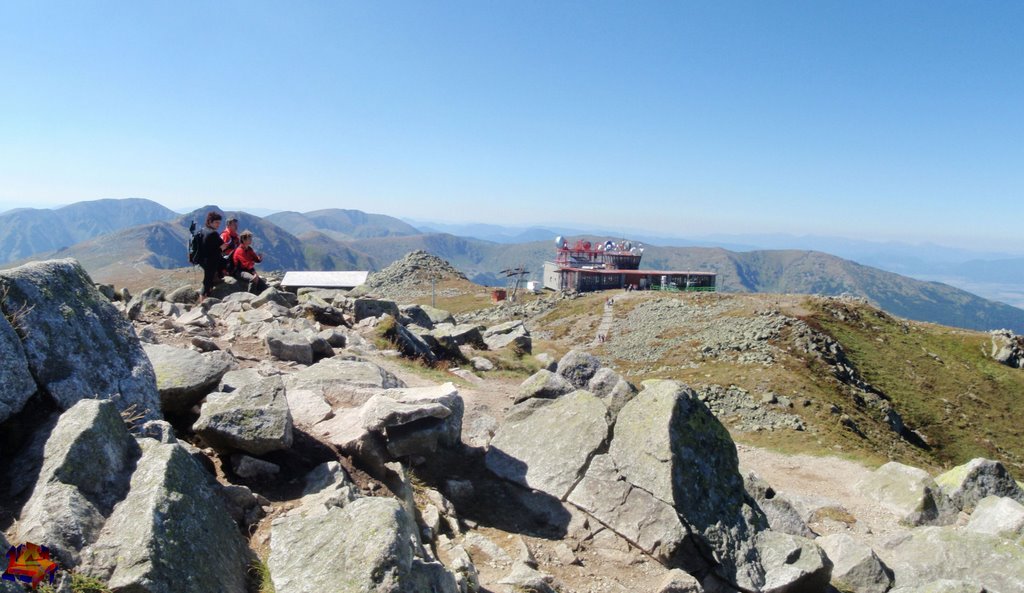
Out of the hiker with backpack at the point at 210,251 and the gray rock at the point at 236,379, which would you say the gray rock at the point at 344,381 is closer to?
the gray rock at the point at 236,379

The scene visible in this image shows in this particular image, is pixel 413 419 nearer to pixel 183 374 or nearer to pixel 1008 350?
pixel 183 374

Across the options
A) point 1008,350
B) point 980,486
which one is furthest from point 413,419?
point 1008,350

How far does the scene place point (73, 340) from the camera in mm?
8312

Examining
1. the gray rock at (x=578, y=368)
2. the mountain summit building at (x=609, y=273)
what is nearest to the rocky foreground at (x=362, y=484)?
the gray rock at (x=578, y=368)

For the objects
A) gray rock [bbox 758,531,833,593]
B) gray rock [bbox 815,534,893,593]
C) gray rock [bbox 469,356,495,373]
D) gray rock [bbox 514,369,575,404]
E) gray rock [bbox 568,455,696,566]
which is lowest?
gray rock [bbox 815,534,893,593]

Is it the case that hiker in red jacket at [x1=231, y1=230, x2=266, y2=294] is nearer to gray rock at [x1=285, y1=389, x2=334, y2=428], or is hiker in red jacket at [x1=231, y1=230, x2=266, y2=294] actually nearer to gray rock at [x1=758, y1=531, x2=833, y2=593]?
gray rock at [x1=285, y1=389, x2=334, y2=428]

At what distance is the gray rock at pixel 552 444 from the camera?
1253 cm

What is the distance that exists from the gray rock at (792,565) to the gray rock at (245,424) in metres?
10.0

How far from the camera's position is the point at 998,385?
161 feet

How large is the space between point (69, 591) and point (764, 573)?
38.7ft

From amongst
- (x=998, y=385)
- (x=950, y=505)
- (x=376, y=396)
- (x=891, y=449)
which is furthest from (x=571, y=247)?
(x=376, y=396)

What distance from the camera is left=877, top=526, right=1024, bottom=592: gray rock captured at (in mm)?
12977

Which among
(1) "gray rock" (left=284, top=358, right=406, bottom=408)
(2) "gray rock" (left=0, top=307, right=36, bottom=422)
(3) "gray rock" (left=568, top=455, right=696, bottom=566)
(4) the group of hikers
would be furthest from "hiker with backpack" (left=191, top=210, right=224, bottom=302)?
(3) "gray rock" (left=568, top=455, right=696, bottom=566)

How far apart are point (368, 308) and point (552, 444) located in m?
18.0
